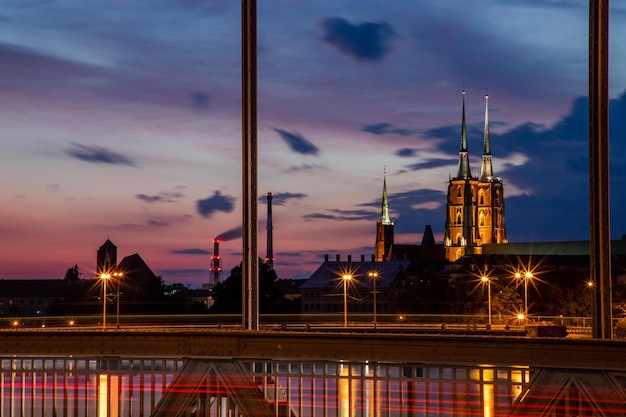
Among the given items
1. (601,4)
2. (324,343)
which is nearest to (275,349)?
(324,343)

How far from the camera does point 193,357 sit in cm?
1584

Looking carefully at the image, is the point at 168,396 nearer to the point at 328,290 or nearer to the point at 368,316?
the point at 368,316

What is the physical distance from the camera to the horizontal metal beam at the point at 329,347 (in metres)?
14.1

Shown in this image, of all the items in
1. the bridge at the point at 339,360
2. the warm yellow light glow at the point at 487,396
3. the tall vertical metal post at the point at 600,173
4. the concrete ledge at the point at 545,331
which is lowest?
the warm yellow light glow at the point at 487,396

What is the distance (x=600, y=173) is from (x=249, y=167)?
5406 millimetres

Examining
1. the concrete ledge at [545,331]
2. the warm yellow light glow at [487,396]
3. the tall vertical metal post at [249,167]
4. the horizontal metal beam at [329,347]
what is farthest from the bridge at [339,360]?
the concrete ledge at [545,331]

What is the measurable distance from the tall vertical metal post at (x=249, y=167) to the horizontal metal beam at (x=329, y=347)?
124 cm

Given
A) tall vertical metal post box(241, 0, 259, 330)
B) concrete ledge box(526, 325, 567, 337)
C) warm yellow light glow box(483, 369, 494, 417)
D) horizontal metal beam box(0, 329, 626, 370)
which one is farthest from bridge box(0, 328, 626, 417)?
concrete ledge box(526, 325, 567, 337)

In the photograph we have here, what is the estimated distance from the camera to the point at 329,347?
1573 centimetres

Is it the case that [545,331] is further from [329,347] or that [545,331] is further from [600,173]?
[329,347]

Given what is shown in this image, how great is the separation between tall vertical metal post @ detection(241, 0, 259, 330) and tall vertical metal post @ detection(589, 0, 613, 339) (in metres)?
5.16

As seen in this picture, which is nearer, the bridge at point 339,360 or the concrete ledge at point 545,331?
the bridge at point 339,360

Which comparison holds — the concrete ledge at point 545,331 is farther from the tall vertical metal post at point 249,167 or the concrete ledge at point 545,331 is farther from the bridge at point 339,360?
the tall vertical metal post at point 249,167

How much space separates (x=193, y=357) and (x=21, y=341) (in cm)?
308
